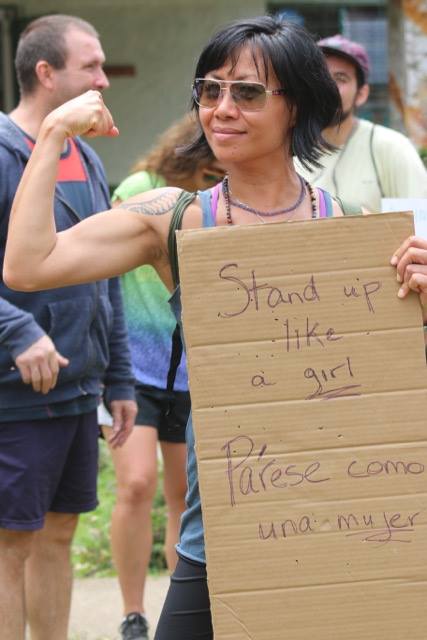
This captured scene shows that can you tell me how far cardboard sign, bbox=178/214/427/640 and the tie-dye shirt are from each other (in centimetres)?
228

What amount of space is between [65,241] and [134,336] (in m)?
2.30

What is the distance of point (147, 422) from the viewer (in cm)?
479

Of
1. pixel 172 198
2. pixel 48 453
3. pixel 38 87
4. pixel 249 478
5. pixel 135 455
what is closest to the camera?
pixel 249 478

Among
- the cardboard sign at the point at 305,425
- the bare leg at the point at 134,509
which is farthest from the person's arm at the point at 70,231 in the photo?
the bare leg at the point at 134,509

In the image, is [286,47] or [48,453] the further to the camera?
[48,453]

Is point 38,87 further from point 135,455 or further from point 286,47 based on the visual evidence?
point 286,47

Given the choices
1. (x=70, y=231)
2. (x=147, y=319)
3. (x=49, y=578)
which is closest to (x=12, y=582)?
(x=49, y=578)

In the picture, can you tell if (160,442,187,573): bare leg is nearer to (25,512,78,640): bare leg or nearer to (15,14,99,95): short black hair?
(25,512,78,640): bare leg

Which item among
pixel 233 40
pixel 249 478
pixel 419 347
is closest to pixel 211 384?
pixel 249 478

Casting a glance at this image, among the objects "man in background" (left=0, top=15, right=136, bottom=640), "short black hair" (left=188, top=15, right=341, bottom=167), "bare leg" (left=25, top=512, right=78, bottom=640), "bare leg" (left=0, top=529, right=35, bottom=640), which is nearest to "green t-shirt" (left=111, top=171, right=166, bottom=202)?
"man in background" (left=0, top=15, right=136, bottom=640)

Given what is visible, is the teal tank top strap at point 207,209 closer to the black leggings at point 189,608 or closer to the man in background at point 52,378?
the black leggings at point 189,608

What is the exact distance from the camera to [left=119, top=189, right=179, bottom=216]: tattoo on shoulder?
2732 mm

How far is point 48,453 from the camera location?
4000 mm

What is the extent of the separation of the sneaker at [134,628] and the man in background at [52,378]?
480 mm
